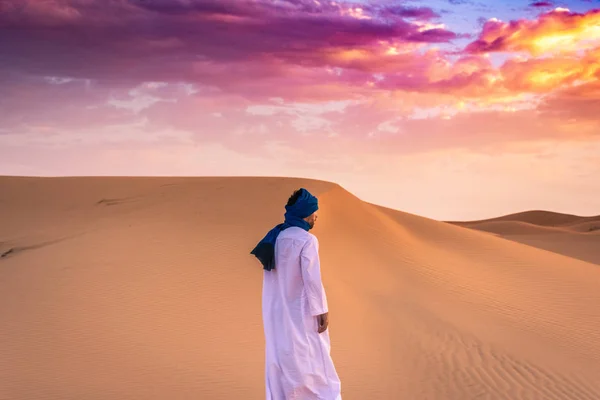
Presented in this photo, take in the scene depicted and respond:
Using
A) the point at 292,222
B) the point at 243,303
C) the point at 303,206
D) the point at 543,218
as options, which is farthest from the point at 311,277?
the point at 543,218

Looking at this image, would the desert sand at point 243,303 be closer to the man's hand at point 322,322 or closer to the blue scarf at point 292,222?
the man's hand at point 322,322

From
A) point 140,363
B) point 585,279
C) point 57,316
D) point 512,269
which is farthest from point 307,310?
point 585,279

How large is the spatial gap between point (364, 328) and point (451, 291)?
3.94 meters

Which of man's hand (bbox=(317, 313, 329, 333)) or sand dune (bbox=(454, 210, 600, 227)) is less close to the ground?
sand dune (bbox=(454, 210, 600, 227))

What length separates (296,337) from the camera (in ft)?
22.9

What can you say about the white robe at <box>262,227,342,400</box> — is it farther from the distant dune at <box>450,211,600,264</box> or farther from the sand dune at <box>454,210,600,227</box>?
the sand dune at <box>454,210,600,227</box>

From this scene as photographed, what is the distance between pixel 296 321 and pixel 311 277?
505 mm

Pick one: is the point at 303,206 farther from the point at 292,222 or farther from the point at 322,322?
the point at 322,322

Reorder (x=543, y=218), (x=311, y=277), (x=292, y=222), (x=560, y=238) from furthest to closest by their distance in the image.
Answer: (x=543, y=218)
(x=560, y=238)
(x=292, y=222)
(x=311, y=277)

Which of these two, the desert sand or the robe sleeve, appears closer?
the robe sleeve

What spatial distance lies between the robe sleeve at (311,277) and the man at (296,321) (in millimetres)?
15

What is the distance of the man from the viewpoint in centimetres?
695

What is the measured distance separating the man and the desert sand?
336cm

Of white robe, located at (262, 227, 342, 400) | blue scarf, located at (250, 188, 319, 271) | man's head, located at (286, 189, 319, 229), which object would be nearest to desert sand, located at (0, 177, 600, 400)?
white robe, located at (262, 227, 342, 400)
